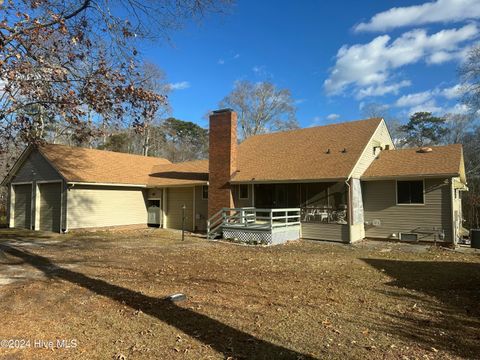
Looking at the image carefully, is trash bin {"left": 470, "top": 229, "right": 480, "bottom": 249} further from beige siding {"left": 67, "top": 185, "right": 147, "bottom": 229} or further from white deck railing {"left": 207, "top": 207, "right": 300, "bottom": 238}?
beige siding {"left": 67, "top": 185, "right": 147, "bottom": 229}

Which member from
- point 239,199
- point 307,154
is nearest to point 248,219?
point 239,199

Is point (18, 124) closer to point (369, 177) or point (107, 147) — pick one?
point (369, 177)

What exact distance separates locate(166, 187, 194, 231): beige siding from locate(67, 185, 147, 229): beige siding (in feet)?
5.42

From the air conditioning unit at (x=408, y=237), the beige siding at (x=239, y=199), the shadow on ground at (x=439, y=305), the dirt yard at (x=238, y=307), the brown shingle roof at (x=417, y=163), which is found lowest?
the shadow on ground at (x=439, y=305)

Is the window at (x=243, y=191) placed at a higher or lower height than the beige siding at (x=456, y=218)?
higher

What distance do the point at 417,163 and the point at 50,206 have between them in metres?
18.5

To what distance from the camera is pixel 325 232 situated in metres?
16.2

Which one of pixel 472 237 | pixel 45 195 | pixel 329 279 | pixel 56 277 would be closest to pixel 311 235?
pixel 472 237

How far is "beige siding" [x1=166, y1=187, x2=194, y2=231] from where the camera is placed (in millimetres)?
21078

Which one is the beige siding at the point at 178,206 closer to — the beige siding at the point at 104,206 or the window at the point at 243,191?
the beige siding at the point at 104,206

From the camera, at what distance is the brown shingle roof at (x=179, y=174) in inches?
816

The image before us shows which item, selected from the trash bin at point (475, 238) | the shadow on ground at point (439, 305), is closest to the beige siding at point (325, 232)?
the trash bin at point (475, 238)

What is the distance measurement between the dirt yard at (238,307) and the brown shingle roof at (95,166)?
27.1 ft

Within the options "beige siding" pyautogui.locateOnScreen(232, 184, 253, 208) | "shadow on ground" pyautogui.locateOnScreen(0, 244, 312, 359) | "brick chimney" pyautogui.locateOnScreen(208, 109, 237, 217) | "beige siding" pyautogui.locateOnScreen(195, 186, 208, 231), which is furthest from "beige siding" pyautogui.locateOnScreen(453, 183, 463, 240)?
"shadow on ground" pyautogui.locateOnScreen(0, 244, 312, 359)
